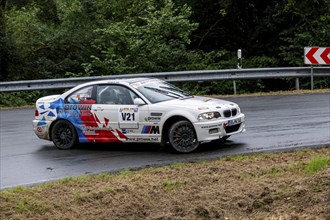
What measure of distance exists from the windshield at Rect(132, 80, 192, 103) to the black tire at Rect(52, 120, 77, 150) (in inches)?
65.7

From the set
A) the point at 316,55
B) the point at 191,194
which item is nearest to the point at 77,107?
the point at 191,194

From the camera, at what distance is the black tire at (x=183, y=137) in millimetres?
11375

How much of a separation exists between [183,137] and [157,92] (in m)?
1.33

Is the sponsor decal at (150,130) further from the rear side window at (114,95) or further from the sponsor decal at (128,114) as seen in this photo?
the rear side window at (114,95)

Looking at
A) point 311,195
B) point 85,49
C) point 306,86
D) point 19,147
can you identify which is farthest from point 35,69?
point 311,195

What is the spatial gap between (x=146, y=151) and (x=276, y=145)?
2539 mm

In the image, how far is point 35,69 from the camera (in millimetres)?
25438

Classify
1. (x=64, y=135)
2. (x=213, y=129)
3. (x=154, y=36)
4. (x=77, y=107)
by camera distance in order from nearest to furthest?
(x=213, y=129) < (x=77, y=107) < (x=64, y=135) < (x=154, y=36)

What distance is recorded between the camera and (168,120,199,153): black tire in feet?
37.3

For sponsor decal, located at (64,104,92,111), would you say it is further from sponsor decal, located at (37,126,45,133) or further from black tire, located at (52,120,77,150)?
sponsor decal, located at (37,126,45,133)

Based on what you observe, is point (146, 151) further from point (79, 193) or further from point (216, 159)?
point (79, 193)

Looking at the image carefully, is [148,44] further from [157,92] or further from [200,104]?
[200,104]

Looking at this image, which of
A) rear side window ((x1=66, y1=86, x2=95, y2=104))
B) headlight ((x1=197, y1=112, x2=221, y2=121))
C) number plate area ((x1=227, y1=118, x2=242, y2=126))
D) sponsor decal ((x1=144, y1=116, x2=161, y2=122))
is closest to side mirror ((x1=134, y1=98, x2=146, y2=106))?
sponsor decal ((x1=144, y1=116, x2=161, y2=122))

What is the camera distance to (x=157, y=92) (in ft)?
40.4
